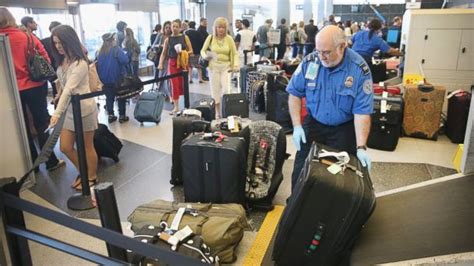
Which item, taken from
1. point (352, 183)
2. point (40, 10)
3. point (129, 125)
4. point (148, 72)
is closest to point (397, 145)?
point (352, 183)

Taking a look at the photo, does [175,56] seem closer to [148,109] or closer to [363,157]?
[148,109]

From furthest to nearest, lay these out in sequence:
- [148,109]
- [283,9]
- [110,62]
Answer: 1. [283,9]
2. [148,109]
3. [110,62]

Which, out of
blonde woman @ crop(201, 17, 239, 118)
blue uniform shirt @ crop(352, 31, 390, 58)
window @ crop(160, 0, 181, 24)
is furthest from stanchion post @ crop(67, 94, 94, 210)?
window @ crop(160, 0, 181, 24)

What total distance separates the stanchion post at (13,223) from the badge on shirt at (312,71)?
1.78 meters

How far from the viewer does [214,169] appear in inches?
108

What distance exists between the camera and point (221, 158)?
270 cm

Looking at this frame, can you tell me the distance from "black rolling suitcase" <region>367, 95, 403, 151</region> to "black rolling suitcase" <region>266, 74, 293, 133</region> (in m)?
1.08

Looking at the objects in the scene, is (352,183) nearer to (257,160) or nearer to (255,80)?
(257,160)

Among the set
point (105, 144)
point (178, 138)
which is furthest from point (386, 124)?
point (105, 144)

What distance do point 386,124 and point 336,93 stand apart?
7.62ft

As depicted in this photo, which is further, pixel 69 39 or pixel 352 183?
pixel 69 39

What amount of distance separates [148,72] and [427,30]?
26.1ft

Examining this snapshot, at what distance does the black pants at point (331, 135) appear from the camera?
8.27ft

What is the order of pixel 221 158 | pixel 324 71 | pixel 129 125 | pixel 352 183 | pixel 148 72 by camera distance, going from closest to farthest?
1. pixel 352 183
2. pixel 324 71
3. pixel 221 158
4. pixel 129 125
5. pixel 148 72
